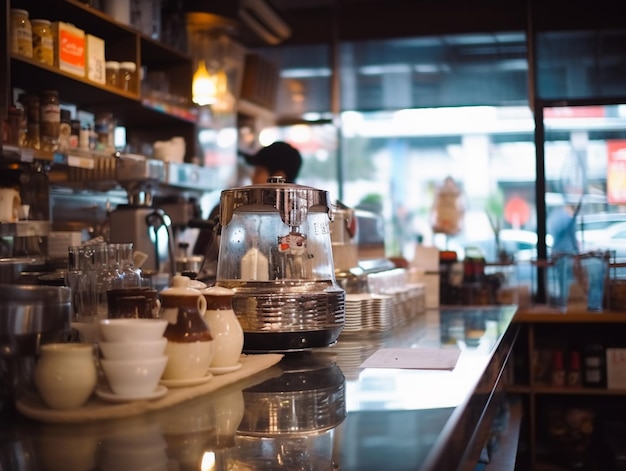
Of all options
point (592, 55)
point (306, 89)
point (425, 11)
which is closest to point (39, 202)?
point (306, 89)

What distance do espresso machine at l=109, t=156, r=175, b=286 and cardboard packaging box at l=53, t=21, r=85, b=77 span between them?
45cm

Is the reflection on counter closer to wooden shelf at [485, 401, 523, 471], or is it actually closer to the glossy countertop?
the glossy countertop

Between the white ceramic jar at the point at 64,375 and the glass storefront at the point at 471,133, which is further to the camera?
the glass storefront at the point at 471,133

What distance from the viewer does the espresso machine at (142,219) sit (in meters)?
3.35

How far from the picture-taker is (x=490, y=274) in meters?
4.46

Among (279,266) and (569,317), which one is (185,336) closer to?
(279,266)

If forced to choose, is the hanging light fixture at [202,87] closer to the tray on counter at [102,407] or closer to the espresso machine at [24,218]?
the espresso machine at [24,218]

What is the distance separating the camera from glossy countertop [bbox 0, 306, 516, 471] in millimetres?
952

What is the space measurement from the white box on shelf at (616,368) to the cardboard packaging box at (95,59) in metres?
2.81

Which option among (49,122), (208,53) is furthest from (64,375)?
(208,53)

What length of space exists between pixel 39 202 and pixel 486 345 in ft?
6.17

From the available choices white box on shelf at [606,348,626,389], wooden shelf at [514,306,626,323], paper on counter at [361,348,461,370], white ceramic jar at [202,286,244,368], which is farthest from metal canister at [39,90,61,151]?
white box on shelf at [606,348,626,389]

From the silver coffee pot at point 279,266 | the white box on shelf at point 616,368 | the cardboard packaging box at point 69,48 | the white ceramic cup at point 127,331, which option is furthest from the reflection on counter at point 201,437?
the white box on shelf at point 616,368

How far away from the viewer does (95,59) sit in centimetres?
342
